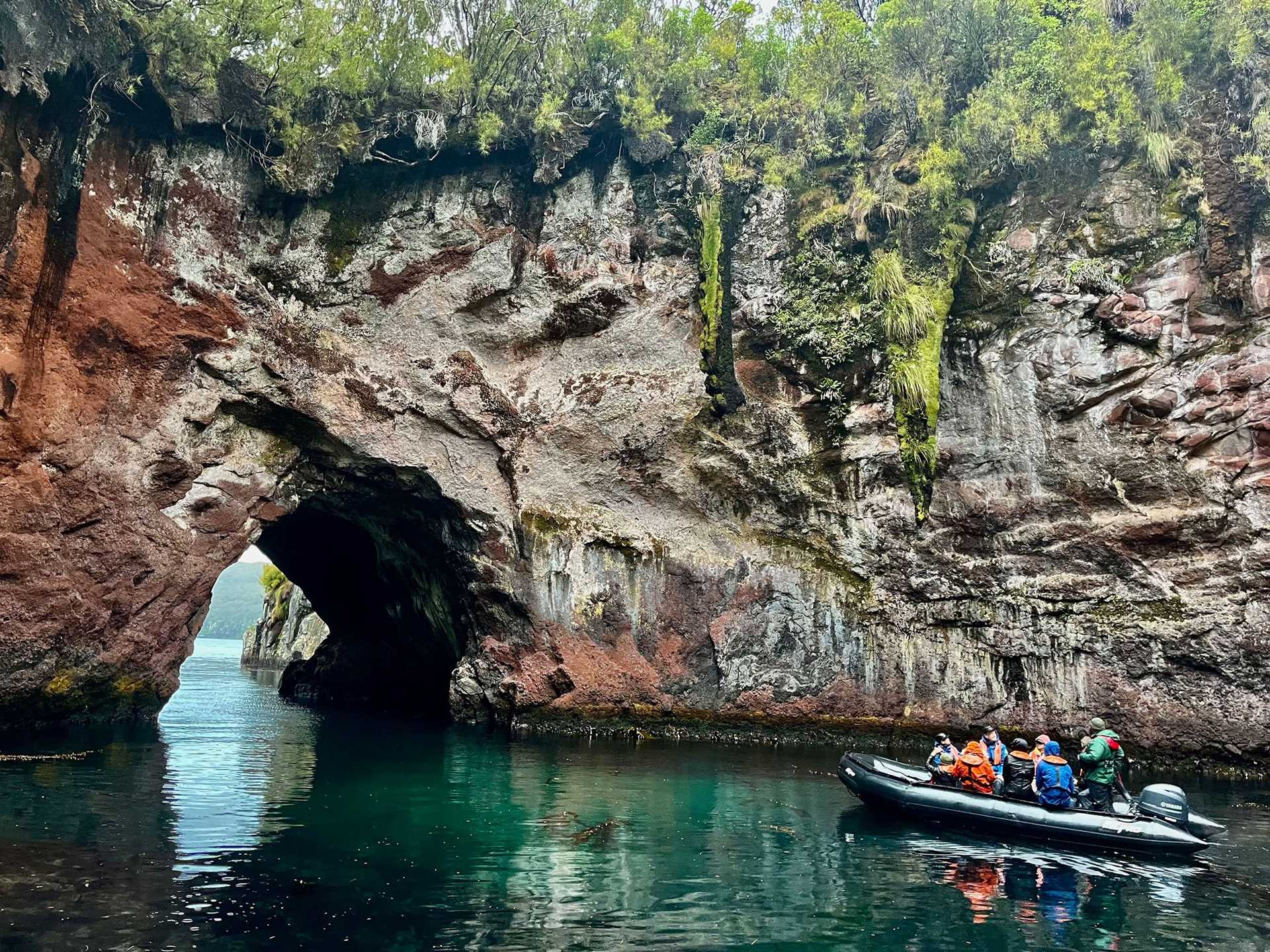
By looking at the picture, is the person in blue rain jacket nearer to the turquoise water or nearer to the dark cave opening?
the turquoise water

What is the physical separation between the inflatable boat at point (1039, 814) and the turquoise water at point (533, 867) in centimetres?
44

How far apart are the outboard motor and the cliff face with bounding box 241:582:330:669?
4381cm

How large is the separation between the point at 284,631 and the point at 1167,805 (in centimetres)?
5824

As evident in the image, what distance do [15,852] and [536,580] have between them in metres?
14.1

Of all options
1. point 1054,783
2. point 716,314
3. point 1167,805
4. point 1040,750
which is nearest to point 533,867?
point 1054,783

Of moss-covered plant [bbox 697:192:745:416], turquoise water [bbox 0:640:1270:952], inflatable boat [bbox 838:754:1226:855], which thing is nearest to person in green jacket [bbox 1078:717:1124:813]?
inflatable boat [bbox 838:754:1226:855]

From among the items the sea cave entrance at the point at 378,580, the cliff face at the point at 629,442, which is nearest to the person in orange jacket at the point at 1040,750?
the cliff face at the point at 629,442

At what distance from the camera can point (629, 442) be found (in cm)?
2427

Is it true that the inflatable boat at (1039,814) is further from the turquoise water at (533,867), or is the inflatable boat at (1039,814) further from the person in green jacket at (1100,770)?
the turquoise water at (533,867)

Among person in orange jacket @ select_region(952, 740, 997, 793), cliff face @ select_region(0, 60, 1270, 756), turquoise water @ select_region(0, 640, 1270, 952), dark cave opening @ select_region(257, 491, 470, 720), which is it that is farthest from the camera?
dark cave opening @ select_region(257, 491, 470, 720)

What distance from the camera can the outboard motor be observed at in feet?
43.2

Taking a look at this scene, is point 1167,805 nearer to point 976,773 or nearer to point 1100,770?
point 1100,770

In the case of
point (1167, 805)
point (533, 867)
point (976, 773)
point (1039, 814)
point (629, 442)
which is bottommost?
point (533, 867)

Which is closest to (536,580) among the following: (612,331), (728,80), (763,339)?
(612,331)
